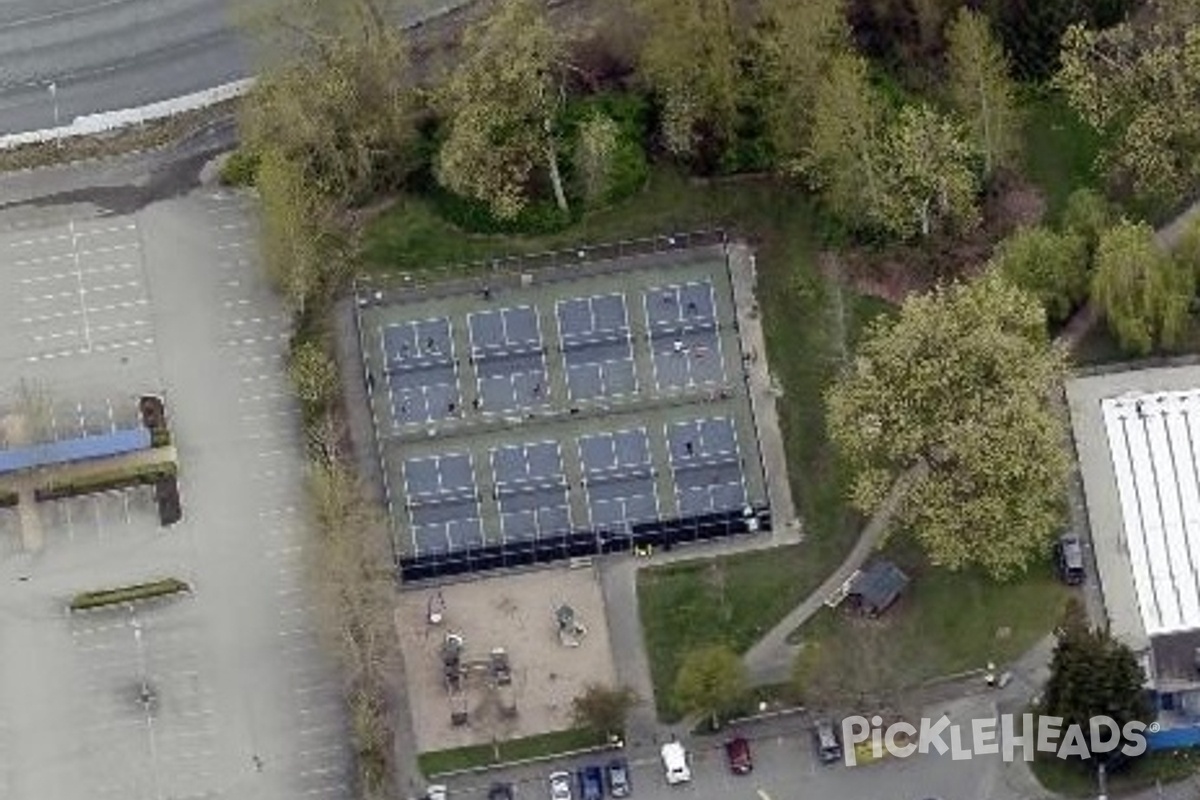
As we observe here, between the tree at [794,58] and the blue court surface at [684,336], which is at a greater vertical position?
the tree at [794,58]

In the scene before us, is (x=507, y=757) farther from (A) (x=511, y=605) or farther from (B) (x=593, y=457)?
(B) (x=593, y=457)

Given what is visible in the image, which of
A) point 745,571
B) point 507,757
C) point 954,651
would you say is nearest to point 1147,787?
point 954,651

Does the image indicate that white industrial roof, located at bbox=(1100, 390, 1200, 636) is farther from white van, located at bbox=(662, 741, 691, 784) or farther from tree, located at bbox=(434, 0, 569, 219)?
tree, located at bbox=(434, 0, 569, 219)

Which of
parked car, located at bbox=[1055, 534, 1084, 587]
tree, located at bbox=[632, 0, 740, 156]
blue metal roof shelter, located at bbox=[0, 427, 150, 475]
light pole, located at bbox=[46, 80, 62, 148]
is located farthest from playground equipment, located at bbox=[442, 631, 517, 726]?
light pole, located at bbox=[46, 80, 62, 148]

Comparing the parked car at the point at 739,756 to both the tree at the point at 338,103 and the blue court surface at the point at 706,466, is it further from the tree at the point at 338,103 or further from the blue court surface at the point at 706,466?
the tree at the point at 338,103

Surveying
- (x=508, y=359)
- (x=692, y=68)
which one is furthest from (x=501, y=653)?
(x=692, y=68)

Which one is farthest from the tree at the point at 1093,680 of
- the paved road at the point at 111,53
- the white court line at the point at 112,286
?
the white court line at the point at 112,286
